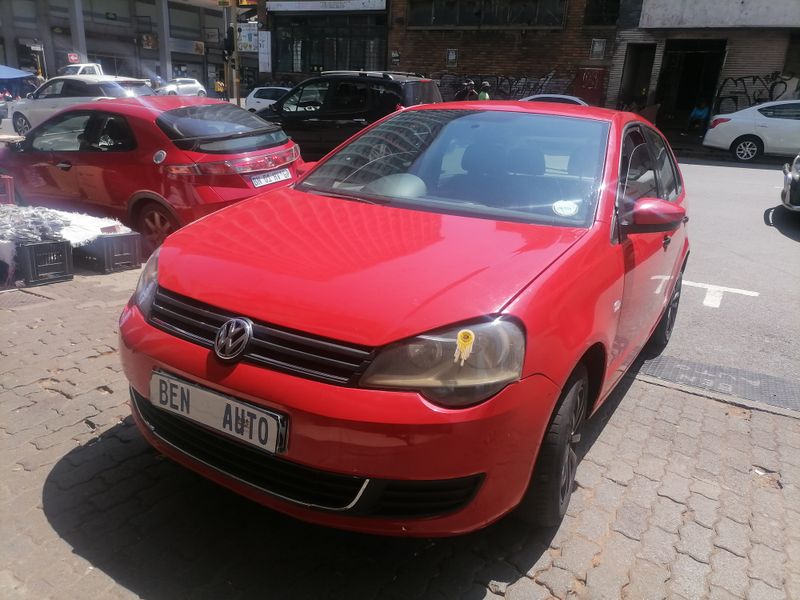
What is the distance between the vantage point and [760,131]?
51.3 ft

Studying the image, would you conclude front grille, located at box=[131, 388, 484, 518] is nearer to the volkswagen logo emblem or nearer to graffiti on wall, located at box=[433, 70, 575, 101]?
the volkswagen logo emblem

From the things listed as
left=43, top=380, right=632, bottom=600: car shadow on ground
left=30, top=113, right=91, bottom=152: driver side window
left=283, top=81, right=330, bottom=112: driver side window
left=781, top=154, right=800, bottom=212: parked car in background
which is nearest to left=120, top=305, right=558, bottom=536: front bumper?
left=43, top=380, right=632, bottom=600: car shadow on ground

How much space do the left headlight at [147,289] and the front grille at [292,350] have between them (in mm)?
278

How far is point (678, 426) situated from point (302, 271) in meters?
2.44

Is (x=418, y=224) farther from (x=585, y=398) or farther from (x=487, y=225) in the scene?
(x=585, y=398)

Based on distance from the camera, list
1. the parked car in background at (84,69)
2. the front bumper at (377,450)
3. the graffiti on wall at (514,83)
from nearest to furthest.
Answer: the front bumper at (377,450) < the graffiti on wall at (514,83) < the parked car in background at (84,69)

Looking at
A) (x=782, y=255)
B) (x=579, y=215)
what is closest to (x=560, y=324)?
(x=579, y=215)

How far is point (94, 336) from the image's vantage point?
414 cm

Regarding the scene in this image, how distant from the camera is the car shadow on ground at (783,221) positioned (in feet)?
28.3

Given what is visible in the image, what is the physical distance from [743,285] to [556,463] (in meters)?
4.93

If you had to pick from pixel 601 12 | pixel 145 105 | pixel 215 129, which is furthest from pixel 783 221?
pixel 601 12

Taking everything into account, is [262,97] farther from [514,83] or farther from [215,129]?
[215,129]

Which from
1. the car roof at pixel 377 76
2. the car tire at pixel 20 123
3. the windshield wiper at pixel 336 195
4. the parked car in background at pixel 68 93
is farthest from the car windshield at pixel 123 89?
the windshield wiper at pixel 336 195

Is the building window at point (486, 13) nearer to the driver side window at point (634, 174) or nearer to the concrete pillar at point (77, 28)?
the driver side window at point (634, 174)
